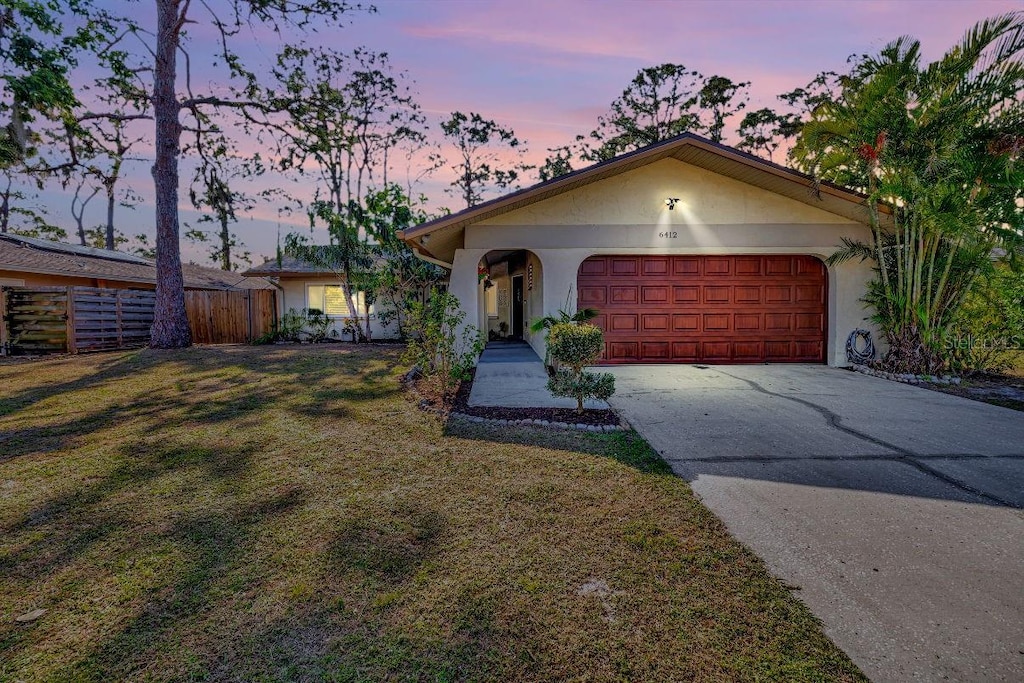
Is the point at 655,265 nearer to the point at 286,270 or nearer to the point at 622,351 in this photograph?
the point at 622,351

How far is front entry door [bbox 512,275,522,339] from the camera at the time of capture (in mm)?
15652

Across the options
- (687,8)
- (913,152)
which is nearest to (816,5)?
(687,8)

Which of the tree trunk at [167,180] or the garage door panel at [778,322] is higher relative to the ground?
the tree trunk at [167,180]

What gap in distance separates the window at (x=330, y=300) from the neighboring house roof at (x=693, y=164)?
10.0 metres

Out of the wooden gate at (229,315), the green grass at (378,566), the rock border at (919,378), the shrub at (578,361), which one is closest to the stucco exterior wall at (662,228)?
the rock border at (919,378)

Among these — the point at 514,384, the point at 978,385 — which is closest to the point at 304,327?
the point at 514,384

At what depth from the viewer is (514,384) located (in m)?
8.08

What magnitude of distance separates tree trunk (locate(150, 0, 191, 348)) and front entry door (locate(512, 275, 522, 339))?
10.1 m

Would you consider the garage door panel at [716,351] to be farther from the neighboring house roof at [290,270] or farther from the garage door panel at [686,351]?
the neighboring house roof at [290,270]

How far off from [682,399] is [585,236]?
3.95 meters

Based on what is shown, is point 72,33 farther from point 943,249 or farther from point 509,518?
point 943,249

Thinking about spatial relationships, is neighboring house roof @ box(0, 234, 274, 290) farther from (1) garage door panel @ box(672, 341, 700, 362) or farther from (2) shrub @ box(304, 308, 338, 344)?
(1) garage door panel @ box(672, 341, 700, 362)

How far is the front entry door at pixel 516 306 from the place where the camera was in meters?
15.7

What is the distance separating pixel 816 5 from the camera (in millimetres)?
8266
